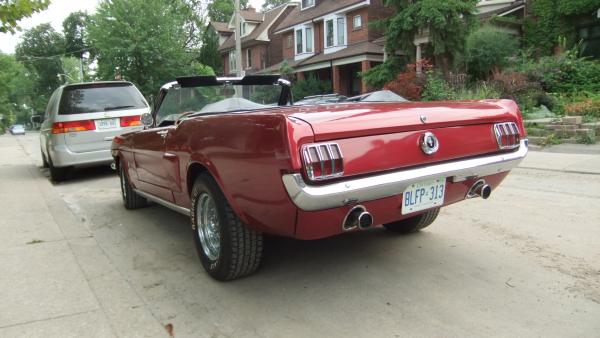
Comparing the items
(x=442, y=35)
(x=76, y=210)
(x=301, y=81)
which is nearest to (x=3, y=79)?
Result: (x=301, y=81)

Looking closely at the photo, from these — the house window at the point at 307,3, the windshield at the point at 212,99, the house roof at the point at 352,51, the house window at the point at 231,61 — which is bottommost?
the windshield at the point at 212,99

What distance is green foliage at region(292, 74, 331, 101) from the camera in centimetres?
2862

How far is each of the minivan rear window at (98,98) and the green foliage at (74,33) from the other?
2549 inches

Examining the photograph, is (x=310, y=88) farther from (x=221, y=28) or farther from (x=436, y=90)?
(x=221, y=28)

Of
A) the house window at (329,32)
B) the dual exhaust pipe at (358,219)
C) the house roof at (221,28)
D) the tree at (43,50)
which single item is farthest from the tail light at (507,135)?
the tree at (43,50)

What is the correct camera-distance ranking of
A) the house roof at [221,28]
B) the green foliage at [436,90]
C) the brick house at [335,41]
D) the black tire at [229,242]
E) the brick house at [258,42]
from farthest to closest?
the house roof at [221,28]
the brick house at [258,42]
the brick house at [335,41]
the green foliage at [436,90]
the black tire at [229,242]

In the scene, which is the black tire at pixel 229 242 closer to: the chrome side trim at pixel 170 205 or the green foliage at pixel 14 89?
the chrome side trim at pixel 170 205

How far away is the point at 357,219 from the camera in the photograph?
2.71m

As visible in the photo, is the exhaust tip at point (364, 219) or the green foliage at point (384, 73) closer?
the exhaust tip at point (364, 219)

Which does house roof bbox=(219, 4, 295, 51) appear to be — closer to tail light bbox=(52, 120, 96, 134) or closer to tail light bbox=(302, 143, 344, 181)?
tail light bbox=(52, 120, 96, 134)

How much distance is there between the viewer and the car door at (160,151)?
4027 mm

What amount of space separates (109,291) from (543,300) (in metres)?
2.84

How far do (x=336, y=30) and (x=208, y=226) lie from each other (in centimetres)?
2701

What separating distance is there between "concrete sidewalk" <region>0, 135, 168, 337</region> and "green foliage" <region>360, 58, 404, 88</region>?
50.8ft
